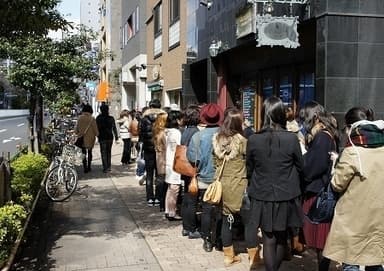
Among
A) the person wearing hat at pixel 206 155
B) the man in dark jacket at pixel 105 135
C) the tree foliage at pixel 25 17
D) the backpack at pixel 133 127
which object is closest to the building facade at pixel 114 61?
the backpack at pixel 133 127

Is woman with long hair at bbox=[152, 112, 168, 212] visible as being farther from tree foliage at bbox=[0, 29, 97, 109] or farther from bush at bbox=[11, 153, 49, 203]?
tree foliage at bbox=[0, 29, 97, 109]

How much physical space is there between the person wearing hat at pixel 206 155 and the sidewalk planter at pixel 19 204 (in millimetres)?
2119

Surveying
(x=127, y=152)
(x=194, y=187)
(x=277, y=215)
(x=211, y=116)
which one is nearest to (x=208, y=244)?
(x=194, y=187)

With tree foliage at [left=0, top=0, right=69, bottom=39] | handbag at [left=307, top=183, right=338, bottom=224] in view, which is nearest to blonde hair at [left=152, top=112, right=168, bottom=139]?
tree foliage at [left=0, top=0, right=69, bottom=39]

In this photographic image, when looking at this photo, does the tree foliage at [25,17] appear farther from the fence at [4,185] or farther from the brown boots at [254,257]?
the brown boots at [254,257]

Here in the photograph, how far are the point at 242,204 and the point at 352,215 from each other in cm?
192

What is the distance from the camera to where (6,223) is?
546 centimetres

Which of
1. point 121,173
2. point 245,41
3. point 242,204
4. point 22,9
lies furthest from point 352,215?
point 121,173

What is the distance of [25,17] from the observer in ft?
18.3

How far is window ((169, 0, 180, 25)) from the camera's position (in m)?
19.8

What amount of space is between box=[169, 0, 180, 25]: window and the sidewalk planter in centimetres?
1131

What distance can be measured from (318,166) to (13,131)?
2925 centimetres

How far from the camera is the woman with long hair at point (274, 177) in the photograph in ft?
16.2

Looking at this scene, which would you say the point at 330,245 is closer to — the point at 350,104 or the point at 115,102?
the point at 350,104
